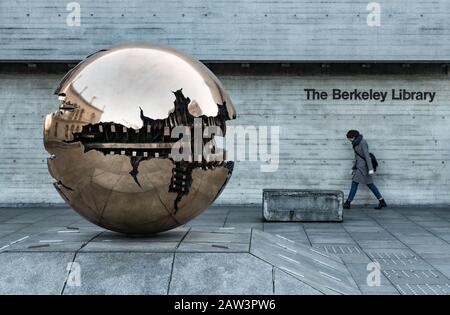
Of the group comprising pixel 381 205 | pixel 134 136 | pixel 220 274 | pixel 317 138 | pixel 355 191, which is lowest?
pixel 381 205

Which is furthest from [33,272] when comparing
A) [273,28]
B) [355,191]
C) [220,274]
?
[273,28]

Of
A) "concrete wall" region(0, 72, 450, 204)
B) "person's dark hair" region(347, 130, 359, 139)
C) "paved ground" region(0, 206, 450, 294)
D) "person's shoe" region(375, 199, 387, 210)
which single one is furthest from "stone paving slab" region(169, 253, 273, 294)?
"person's shoe" region(375, 199, 387, 210)

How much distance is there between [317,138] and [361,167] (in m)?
1.43

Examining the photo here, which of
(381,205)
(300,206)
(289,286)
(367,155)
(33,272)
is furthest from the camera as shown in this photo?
(381,205)

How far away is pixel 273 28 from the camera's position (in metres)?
14.0

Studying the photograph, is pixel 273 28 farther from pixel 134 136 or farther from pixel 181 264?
pixel 181 264

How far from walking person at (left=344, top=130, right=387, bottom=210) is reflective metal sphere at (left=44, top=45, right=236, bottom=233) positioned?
8488 millimetres

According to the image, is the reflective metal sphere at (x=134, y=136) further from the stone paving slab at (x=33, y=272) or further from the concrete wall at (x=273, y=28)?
the concrete wall at (x=273, y=28)

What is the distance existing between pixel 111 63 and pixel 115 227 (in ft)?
5.51

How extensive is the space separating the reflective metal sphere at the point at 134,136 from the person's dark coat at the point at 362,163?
8527 mm

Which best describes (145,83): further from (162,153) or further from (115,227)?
(115,227)

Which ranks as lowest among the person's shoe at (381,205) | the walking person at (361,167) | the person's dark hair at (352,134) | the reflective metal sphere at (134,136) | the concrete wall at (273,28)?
the person's shoe at (381,205)

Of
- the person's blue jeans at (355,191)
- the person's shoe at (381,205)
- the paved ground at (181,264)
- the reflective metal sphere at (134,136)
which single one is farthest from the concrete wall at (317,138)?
the reflective metal sphere at (134,136)

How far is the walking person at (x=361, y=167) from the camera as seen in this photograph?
13.7 m
